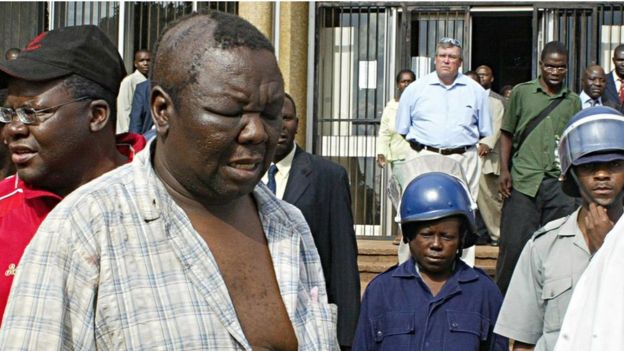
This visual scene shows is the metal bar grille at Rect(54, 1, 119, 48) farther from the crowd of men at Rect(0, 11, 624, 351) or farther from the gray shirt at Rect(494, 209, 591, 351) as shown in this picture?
the gray shirt at Rect(494, 209, 591, 351)

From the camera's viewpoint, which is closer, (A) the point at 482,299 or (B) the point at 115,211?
(B) the point at 115,211

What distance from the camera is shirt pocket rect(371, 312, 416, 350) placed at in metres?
5.31

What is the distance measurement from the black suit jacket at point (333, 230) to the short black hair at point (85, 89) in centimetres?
310

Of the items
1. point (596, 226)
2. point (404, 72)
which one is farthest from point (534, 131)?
point (596, 226)

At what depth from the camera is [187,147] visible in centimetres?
267

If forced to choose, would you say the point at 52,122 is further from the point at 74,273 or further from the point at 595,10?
the point at 595,10

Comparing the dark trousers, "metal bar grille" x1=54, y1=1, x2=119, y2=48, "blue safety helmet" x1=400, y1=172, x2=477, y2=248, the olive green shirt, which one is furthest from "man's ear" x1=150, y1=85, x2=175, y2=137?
"metal bar grille" x1=54, y1=1, x2=119, y2=48

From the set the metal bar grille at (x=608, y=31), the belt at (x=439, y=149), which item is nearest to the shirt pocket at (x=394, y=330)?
the belt at (x=439, y=149)

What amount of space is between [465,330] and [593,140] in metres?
1.03

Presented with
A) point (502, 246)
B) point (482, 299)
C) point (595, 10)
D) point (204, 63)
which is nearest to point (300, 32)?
point (595, 10)

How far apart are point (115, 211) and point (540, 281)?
9.74ft

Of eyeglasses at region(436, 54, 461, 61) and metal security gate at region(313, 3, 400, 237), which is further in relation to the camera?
metal security gate at region(313, 3, 400, 237)

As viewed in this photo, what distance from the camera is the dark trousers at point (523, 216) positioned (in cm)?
858

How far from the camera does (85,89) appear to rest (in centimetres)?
352
